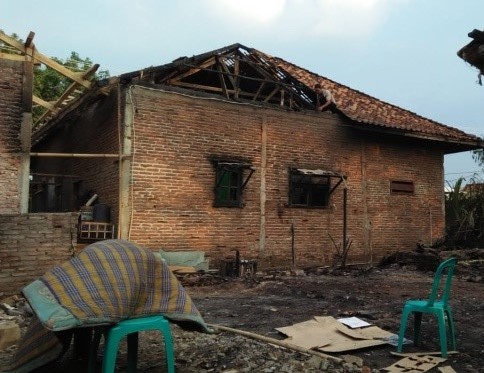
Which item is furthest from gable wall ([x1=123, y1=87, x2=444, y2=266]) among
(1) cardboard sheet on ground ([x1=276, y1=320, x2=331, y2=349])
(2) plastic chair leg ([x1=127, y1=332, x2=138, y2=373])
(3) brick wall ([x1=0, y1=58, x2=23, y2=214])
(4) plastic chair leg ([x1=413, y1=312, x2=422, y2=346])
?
(4) plastic chair leg ([x1=413, y1=312, x2=422, y2=346])

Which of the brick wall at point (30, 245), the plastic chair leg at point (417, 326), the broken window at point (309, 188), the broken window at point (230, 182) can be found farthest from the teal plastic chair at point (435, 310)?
the broken window at point (309, 188)

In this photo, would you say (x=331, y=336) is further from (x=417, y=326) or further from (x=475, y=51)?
(x=475, y=51)

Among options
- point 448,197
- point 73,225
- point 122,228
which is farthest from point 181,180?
point 448,197

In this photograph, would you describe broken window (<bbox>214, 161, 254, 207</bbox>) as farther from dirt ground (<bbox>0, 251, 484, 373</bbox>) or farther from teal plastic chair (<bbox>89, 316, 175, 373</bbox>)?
teal plastic chair (<bbox>89, 316, 175, 373</bbox>)

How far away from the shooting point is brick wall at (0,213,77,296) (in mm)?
→ 7250

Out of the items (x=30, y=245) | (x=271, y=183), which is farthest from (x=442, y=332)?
(x=271, y=183)

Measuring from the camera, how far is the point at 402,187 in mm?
13594

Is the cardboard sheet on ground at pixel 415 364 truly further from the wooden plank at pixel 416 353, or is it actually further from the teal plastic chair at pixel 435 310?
the teal plastic chair at pixel 435 310

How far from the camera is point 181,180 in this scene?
10227 millimetres

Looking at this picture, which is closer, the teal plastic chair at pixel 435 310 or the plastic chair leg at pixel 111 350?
the plastic chair leg at pixel 111 350

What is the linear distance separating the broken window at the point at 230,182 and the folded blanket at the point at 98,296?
6.87 m

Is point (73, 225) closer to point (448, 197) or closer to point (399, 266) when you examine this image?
point (399, 266)

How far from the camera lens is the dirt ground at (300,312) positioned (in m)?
4.21

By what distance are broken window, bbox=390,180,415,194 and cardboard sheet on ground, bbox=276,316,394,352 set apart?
28.4 ft
